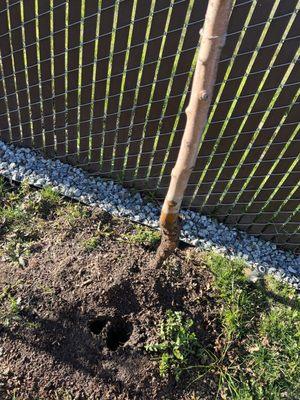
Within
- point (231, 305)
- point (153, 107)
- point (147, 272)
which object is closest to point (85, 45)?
point (153, 107)

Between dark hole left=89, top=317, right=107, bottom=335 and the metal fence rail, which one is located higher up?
the metal fence rail

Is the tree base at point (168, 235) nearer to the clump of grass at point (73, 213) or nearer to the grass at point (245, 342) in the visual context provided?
the grass at point (245, 342)

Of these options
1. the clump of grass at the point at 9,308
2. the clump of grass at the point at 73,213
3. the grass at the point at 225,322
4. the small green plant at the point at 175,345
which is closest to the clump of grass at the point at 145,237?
the grass at the point at 225,322

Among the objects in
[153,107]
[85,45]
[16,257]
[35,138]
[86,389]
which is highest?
[85,45]

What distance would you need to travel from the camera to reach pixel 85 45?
3666 mm

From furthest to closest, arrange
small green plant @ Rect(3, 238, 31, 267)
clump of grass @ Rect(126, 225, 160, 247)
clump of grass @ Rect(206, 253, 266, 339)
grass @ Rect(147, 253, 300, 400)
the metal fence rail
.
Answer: clump of grass @ Rect(126, 225, 160, 247) < small green plant @ Rect(3, 238, 31, 267) < clump of grass @ Rect(206, 253, 266, 339) < grass @ Rect(147, 253, 300, 400) < the metal fence rail

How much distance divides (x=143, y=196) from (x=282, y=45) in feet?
5.49

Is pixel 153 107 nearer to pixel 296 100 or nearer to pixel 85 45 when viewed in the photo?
pixel 85 45

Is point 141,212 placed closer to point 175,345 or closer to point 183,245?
point 183,245

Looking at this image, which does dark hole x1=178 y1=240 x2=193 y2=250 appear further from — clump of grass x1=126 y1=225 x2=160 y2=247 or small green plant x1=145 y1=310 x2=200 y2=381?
small green plant x1=145 y1=310 x2=200 y2=381

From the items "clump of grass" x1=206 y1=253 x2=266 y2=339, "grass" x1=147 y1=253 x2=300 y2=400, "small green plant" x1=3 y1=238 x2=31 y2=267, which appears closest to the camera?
"grass" x1=147 y1=253 x2=300 y2=400

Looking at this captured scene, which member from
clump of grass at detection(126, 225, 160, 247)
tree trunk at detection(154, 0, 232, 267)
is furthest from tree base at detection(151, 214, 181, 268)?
clump of grass at detection(126, 225, 160, 247)

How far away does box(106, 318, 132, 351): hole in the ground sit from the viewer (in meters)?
3.38

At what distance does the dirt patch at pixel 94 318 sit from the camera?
3209mm
